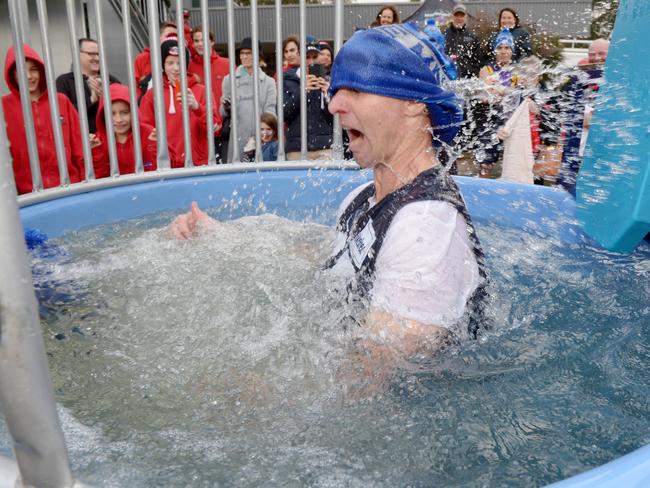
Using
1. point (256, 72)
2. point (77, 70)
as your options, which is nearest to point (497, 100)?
point (256, 72)

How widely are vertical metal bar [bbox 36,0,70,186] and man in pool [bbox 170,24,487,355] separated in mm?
1907

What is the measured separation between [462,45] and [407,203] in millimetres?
4270

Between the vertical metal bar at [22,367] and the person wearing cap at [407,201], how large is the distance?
1102mm

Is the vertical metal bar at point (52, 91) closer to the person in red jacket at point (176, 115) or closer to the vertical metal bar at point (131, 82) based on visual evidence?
the vertical metal bar at point (131, 82)

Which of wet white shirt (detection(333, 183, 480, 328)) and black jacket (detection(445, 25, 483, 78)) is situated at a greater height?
black jacket (detection(445, 25, 483, 78))

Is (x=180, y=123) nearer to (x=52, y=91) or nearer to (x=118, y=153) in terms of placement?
(x=118, y=153)

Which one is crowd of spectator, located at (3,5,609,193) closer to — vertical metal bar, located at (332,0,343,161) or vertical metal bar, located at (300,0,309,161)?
vertical metal bar, located at (300,0,309,161)

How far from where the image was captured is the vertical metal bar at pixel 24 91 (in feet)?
10.0

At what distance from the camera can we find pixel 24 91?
315cm

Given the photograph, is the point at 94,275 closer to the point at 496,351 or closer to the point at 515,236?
the point at 496,351

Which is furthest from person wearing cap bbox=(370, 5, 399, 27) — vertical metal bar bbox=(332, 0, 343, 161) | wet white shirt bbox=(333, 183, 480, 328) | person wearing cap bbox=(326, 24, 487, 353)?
wet white shirt bbox=(333, 183, 480, 328)

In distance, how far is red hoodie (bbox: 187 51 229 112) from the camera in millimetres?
5551

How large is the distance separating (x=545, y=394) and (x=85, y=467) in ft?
3.87

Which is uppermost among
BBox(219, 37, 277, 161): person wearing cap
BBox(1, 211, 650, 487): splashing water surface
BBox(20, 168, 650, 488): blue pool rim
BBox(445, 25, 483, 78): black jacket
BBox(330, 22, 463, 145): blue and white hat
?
BBox(330, 22, 463, 145): blue and white hat
